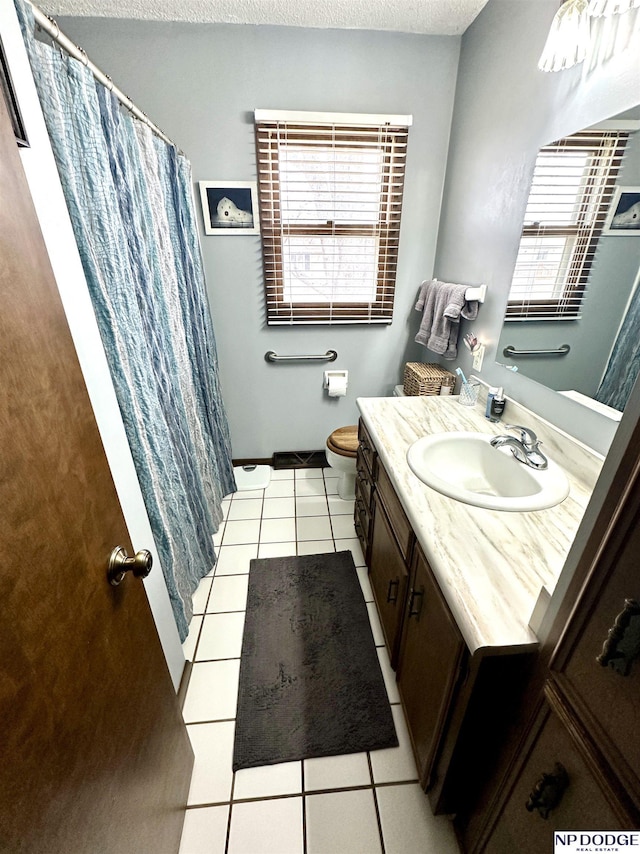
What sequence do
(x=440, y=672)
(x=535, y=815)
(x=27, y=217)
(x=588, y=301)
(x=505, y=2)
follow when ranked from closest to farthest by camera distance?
(x=27, y=217) → (x=535, y=815) → (x=440, y=672) → (x=588, y=301) → (x=505, y=2)

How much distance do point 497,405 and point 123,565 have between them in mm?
1471

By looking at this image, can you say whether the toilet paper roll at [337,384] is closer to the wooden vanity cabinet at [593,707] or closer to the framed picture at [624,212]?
the framed picture at [624,212]

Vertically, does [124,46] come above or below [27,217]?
above

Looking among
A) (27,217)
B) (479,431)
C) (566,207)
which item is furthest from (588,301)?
(27,217)

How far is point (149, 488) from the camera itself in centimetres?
115

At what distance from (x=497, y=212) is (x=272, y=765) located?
2296mm

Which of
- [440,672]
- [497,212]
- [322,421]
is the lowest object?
[322,421]

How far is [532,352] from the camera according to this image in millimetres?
1370


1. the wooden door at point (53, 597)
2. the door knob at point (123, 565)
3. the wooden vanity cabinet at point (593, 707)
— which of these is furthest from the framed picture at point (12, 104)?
the wooden vanity cabinet at point (593, 707)

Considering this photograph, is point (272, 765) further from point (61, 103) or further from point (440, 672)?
point (61, 103)

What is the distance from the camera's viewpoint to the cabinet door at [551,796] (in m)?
0.50

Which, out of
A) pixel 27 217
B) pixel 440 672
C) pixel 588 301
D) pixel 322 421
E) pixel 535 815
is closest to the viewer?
pixel 27 217

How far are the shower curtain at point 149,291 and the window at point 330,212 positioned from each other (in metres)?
0.49

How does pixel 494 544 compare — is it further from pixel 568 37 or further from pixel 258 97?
pixel 258 97
